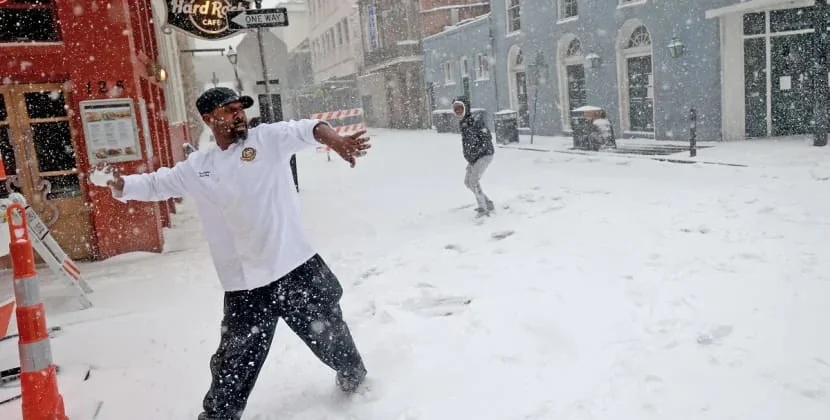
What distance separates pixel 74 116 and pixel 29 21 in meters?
1.19

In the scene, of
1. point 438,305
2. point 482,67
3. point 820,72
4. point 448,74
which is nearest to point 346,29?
point 448,74

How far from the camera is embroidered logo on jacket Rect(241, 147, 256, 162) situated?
A: 317 centimetres

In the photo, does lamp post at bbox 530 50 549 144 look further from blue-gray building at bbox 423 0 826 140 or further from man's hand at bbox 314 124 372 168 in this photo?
man's hand at bbox 314 124 372 168

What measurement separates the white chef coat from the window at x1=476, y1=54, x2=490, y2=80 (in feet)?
75.0

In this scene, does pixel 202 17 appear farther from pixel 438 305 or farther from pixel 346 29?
pixel 346 29

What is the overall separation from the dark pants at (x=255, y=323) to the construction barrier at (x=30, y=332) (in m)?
0.87

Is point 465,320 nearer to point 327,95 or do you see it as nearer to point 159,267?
point 159,267

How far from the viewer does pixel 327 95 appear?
52.0m

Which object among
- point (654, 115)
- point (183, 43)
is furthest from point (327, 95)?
point (654, 115)

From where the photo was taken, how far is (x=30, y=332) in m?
Result: 3.32

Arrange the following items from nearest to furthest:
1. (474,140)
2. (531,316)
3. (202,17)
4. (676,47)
A: 1. (531,316)
2. (202,17)
3. (474,140)
4. (676,47)

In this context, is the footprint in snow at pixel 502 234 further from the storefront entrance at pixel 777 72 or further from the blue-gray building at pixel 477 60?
the blue-gray building at pixel 477 60

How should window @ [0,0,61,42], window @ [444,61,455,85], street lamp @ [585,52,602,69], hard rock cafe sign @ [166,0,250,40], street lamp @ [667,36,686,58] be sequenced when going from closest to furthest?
window @ [0,0,61,42] < hard rock cafe sign @ [166,0,250,40] < street lamp @ [667,36,686,58] < street lamp @ [585,52,602,69] < window @ [444,61,455,85]

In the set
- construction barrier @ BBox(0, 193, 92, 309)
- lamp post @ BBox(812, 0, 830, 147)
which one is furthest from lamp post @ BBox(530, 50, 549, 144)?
construction barrier @ BBox(0, 193, 92, 309)
